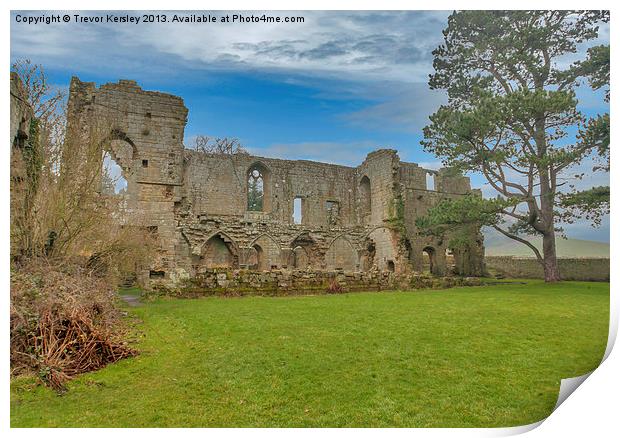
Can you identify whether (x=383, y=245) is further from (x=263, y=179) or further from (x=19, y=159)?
(x=19, y=159)

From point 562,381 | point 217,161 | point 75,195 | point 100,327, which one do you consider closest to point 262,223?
point 217,161

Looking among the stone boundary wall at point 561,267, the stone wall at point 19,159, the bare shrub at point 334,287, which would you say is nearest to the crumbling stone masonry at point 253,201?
the stone boundary wall at point 561,267

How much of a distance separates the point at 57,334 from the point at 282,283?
8.67 metres

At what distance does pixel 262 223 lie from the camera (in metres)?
19.3

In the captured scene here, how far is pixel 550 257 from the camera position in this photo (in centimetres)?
1642

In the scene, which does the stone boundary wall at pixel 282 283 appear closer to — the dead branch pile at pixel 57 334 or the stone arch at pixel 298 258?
the dead branch pile at pixel 57 334

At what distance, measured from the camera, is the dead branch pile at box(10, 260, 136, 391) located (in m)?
5.02

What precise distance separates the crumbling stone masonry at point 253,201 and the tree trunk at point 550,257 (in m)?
4.32

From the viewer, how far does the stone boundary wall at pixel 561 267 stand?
20312 mm

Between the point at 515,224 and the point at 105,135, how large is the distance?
45.9 feet

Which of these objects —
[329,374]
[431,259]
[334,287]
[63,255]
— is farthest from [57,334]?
[431,259]
